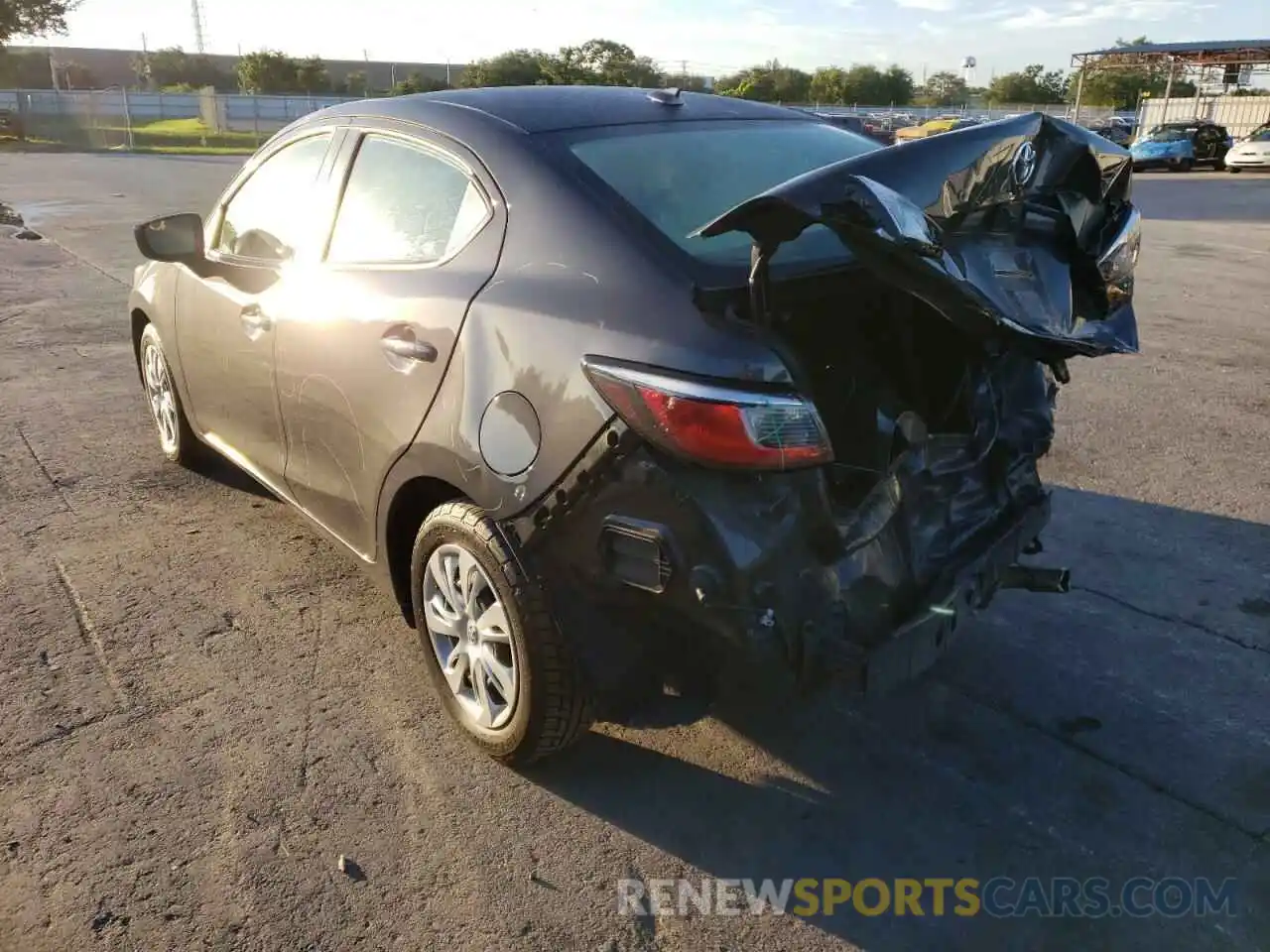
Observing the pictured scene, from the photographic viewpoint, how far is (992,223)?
257 cm

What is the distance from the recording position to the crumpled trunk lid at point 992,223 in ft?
7.29

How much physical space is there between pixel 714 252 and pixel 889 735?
60.8 inches

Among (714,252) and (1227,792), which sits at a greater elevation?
(714,252)

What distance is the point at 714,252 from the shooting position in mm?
2553

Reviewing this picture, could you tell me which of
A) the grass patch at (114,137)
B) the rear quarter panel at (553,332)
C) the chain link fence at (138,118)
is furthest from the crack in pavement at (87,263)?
the grass patch at (114,137)

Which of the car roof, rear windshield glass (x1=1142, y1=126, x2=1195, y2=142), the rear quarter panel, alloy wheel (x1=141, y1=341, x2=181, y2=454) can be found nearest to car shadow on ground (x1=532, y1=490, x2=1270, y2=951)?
the rear quarter panel

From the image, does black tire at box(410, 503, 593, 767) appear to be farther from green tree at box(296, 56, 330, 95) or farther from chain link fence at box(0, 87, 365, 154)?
green tree at box(296, 56, 330, 95)

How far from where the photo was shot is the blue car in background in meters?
31.2

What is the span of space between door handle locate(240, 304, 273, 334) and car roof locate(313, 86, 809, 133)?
762mm

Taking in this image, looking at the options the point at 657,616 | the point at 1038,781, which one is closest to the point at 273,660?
the point at 657,616

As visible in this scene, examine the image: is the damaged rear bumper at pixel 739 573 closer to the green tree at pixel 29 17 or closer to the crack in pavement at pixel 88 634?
the crack in pavement at pixel 88 634

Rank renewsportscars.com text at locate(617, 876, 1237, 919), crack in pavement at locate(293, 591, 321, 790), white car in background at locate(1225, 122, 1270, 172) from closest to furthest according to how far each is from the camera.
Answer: renewsportscars.com text at locate(617, 876, 1237, 919), crack in pavement at locate(293, 591, 321, 790), white car in background at locate(1225, 122, 1270, 172)

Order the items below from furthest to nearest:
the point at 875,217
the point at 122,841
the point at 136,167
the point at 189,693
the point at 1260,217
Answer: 1. the point at 136,167
2. the point at 1260,217
3. the point at 189,693
4. the point at 122,841
5. the point at 875,217

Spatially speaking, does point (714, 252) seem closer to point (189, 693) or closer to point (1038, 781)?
point (1038, 781)
